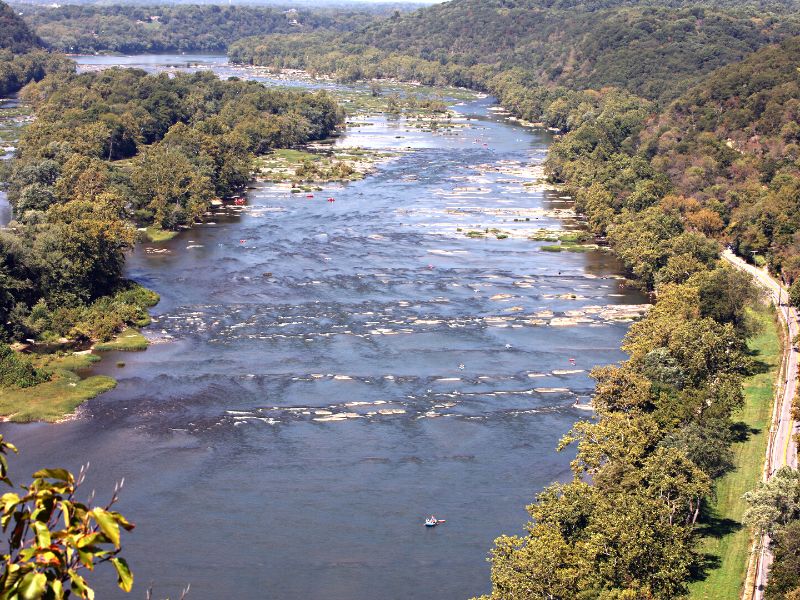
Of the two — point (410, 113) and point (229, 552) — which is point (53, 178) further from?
point (410, 113)

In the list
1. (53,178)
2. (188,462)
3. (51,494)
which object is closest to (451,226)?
(53,178)

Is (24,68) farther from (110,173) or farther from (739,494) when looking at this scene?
(739,494)

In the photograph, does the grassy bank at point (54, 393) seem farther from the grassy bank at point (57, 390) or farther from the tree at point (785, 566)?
the tree at point (785, 566)

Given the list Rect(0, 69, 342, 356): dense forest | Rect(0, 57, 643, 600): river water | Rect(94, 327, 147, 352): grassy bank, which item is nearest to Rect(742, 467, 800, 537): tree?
Rect(0, 57, 643, 600): river water

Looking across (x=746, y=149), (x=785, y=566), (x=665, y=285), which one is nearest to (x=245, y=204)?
(x=665, y=285)

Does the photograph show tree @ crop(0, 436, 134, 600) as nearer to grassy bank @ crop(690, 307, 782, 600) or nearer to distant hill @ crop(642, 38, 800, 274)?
grassy bank @ crop(690, 307, 782, 600)

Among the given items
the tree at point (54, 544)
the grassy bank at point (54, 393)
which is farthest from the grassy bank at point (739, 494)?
the grassy bank at point (54, 393)
